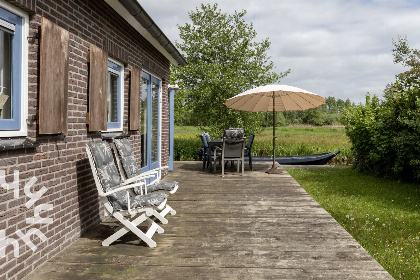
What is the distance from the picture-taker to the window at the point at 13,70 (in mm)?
2885

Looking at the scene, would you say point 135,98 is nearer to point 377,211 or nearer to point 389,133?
point 377,211

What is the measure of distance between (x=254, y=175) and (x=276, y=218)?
14.6ft

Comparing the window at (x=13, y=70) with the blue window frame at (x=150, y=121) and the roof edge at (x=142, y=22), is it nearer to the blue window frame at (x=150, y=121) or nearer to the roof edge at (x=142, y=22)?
the roof edge at (x=142, y=22)

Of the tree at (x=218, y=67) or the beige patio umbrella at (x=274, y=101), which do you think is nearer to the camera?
the beige patio umbrella at (x=274, y=101)

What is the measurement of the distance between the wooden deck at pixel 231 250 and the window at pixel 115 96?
159cm

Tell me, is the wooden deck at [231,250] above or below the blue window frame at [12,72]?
below

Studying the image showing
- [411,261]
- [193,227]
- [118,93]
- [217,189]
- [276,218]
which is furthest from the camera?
[217,189]

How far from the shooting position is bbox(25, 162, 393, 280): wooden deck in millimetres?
3033

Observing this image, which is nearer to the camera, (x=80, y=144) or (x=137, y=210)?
(x=137, y=210)

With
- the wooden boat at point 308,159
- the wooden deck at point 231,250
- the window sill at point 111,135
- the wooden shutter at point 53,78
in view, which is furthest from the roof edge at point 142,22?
the wooden boat at point 308,159

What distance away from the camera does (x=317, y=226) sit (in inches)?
177

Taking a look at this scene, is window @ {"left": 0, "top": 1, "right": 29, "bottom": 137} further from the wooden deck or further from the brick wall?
the wooden deck

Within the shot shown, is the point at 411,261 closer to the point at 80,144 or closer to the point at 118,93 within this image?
the point at 80,144

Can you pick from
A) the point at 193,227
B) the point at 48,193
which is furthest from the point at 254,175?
the point at 48,193
